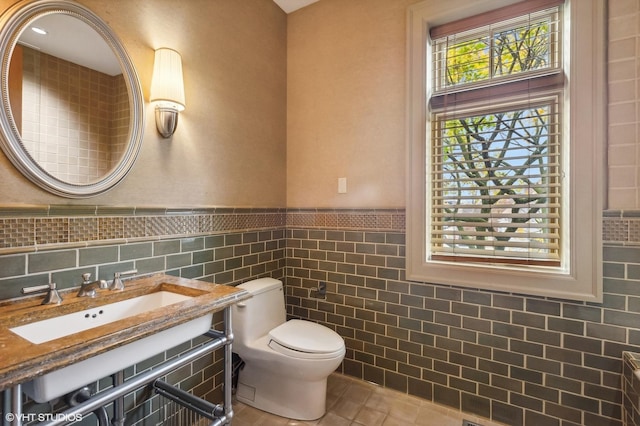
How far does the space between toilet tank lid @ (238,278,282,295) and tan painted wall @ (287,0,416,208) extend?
66cm

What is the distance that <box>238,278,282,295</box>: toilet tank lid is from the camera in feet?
6.18

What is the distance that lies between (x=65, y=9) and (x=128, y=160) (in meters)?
0.62

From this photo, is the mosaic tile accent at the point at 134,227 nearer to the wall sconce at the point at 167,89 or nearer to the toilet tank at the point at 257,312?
the wall sconce at the point at 167,89

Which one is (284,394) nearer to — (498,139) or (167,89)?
(167,89)

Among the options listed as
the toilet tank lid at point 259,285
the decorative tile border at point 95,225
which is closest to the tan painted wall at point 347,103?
the toilet tank lid at point 259,285

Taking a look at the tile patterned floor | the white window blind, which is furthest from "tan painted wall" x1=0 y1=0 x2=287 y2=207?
the tile patterned floor

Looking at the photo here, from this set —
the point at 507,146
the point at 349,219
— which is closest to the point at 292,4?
the point at 349,219

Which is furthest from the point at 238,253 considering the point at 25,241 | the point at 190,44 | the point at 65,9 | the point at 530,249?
the point at 530,249

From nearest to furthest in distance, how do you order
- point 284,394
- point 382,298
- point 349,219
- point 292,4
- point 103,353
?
point 103,353 → point 284,394 → point 382,298 → point 349,219 → point 292,4

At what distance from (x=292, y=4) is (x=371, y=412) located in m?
2.95

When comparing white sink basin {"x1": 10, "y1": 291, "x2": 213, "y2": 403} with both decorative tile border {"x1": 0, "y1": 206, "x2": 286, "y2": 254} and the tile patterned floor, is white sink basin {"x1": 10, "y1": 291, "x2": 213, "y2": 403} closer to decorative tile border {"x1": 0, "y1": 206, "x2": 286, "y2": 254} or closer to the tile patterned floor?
decorative tile border {"x1": 0, "y1": 206, "x2": 286, "y2": 254}

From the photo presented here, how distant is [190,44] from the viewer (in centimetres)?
169

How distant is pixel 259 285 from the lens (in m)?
1.95

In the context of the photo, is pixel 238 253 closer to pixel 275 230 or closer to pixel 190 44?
pixel 275 230
